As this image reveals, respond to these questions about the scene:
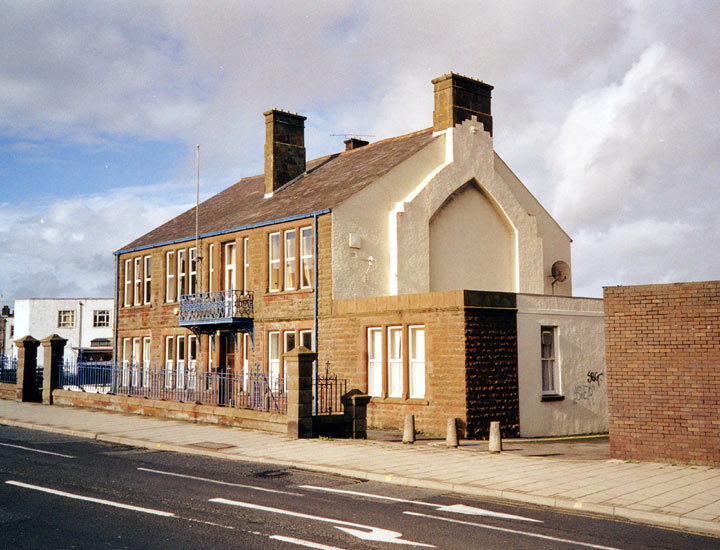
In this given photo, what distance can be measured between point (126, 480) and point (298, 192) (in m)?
17.6

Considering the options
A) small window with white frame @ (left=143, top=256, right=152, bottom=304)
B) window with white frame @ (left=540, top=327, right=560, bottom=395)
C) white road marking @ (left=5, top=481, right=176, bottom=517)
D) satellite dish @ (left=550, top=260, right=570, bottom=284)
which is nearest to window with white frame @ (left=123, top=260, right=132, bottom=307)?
small window with white frame @ (left=143, top=256, right=152, bottom=304)

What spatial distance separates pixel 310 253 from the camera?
24.7m

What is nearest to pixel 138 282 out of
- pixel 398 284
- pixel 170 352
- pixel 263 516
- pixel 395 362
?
pixel 170 352

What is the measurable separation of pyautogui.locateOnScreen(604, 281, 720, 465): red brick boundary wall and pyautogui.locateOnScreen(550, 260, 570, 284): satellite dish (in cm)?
1439

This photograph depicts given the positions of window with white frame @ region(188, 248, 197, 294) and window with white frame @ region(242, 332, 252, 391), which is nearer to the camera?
window with white frame @ region(242, 332, 252, 391)

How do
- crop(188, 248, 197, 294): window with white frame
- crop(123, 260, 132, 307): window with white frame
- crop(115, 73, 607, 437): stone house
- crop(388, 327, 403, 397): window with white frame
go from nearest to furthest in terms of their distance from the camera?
crop(115, 73, 607, 437): stone house < crop(388, 327, 403, 397): window with white frame < crop(188, 248, 197, 294): window with white frame < crop(123, 260, 132, 307): window with white frame

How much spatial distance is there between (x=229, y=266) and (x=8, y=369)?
11251 mm

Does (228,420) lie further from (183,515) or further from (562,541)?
(562,541)

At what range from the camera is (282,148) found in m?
30.5

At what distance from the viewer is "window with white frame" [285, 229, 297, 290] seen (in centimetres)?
2541

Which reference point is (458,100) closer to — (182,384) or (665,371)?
(182,384)

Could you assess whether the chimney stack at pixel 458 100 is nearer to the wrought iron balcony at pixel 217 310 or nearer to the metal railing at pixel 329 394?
the wrought iron balcony at pixel 217 310

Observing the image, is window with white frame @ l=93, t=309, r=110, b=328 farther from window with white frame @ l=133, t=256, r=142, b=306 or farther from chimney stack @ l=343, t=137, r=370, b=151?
chimney stack @ l=343, t=137, r=370, b=151

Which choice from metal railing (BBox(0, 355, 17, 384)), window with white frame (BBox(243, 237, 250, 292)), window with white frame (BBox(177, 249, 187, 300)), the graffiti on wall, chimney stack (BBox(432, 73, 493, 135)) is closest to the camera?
the graffiti on wall
